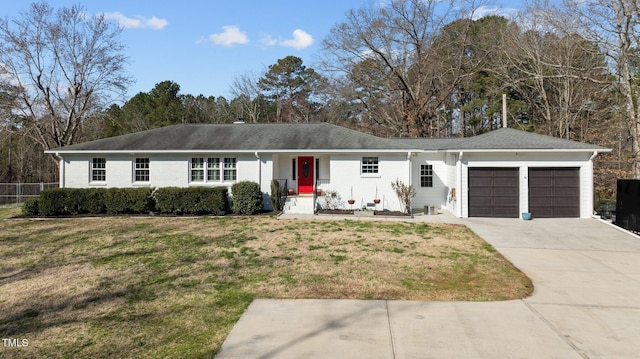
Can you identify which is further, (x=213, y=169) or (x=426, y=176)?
(x=426, y=176)

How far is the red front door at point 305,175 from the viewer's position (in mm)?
17281

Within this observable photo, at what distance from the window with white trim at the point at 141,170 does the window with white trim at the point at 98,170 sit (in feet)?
5.24

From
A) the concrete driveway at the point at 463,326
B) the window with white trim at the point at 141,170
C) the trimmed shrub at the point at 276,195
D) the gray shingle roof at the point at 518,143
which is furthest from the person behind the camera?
the window with white trim at the point at 141,170

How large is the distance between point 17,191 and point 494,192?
2669cm

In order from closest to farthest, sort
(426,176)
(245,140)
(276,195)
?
1. (276,195)
2. (245,140)
3. (426,176)

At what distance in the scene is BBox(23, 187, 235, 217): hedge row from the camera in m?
15.1

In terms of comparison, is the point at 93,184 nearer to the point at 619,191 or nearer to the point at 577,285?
the point at 577,285

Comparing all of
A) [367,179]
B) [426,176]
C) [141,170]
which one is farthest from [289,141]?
[141,170]

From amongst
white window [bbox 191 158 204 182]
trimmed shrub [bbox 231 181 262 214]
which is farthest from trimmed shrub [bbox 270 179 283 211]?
white window [bbox 191 158 204 182]

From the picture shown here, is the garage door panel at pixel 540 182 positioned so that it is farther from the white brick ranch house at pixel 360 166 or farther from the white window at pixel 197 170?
the white window at pixel 197 170

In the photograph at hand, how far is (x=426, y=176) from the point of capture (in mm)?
17391

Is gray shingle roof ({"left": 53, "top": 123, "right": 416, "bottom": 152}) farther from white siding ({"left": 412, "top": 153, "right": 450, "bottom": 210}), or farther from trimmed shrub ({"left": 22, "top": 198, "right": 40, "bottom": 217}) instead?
trimmed shrub ({"left": 22, "top": 198, "right": 40, "bottom": 217})

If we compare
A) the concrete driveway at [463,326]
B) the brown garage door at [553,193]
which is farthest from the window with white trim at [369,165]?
the concrete driveway at [463,326]

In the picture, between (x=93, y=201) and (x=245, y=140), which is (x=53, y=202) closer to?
(x=93, y=201)
